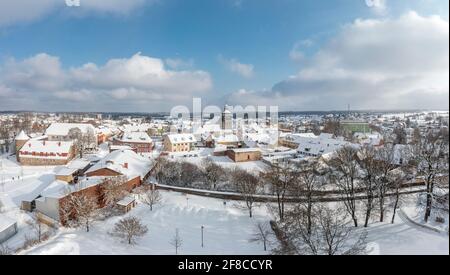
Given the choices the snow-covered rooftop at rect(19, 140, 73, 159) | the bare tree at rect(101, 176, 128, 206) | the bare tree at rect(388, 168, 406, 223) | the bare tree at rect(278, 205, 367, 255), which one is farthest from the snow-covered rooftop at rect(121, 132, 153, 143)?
the bare tree at rect(388, 168, 406, 223)

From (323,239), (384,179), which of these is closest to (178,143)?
(384,179)

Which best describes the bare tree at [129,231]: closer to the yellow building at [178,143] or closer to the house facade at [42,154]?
the house facade at [42,154]

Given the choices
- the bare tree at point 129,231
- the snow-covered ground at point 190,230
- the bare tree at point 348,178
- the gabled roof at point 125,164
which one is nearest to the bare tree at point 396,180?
the snow-covered ground at point 190,230

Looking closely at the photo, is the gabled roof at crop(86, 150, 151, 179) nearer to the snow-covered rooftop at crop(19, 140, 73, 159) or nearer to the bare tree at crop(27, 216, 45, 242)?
the bare tree at crop(27, 216, 45, 242)

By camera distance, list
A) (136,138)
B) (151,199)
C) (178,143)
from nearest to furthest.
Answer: (151,199)
(178,143)
(136,138)

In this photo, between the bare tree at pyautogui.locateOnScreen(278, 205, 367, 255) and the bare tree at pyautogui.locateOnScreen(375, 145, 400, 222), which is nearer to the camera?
the bare tree at pyautogui.locateOnScreen(278, 205, 367, 255)

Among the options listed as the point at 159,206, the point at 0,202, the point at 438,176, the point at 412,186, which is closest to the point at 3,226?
the point at 0,202

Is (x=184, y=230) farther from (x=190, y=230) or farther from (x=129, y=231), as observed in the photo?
(x=129, y=231)
